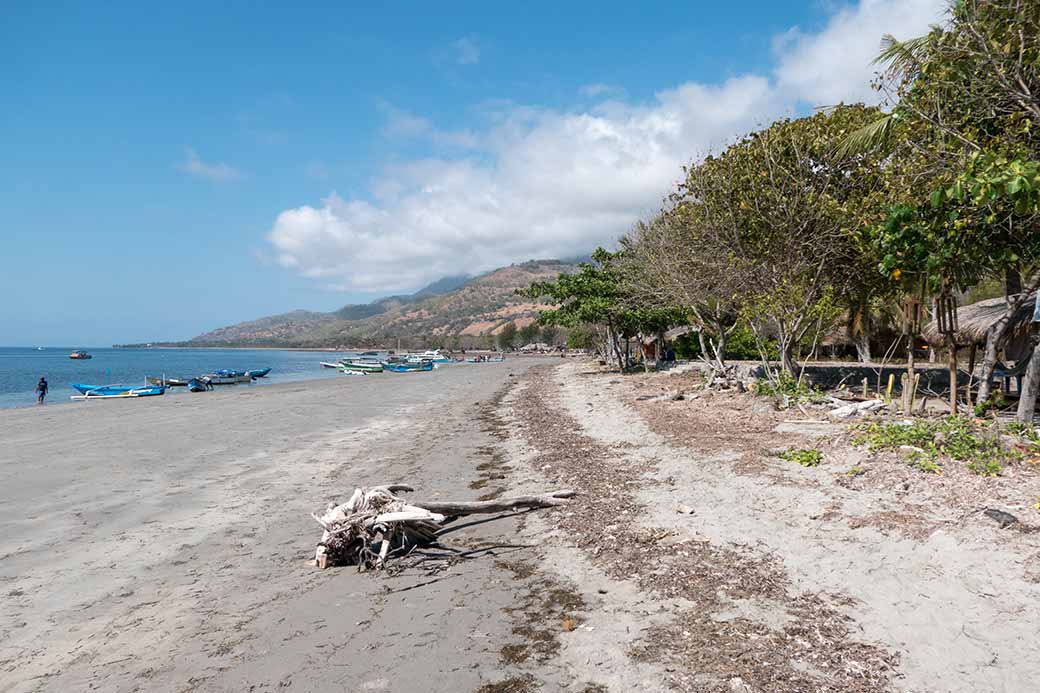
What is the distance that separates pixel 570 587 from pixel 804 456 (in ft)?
15.1

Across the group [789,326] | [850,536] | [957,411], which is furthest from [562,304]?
[850,536]

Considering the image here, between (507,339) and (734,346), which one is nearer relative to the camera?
(734,346)

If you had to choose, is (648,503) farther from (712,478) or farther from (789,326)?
(789,326)

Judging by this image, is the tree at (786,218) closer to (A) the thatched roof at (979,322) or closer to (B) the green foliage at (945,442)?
(A) the thatched roof at (979,322)

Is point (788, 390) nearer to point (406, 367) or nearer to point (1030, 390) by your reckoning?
point (1030, 390)

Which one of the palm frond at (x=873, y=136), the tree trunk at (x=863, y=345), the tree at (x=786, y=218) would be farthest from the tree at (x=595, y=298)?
the palm frond at (x=873, y=136)

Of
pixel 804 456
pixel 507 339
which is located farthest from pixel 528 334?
pixel 804 456

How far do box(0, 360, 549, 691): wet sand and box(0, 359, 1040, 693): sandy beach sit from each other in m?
0.03

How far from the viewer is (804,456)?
325 inches

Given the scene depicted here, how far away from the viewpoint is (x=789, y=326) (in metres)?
15.1

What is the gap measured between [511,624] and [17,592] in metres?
5.08


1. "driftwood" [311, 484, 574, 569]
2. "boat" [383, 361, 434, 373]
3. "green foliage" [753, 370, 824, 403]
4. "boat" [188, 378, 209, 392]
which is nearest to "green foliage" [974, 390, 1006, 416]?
"green foliage" [753, 370, 824, 403]

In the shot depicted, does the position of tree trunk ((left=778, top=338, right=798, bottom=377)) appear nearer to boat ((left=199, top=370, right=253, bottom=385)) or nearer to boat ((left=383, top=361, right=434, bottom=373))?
boat ((left=199, top=370, right=253, bottom=385))

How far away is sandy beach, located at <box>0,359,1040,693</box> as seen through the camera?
3.99m
